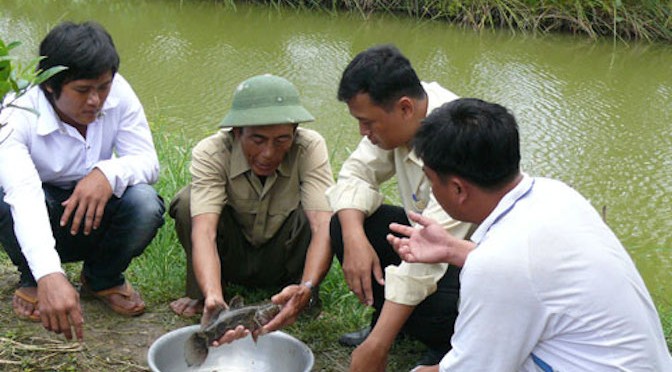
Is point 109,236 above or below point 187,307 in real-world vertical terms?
above

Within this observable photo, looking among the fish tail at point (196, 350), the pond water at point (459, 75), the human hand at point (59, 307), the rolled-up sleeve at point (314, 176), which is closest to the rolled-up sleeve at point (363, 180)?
the rolled-up sleeve at point (314, 176)

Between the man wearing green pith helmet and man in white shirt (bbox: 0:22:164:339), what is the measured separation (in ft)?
0.65

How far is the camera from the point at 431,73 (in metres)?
7.84

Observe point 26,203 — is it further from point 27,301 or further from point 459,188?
point 459,188

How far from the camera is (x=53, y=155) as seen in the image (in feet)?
10.9

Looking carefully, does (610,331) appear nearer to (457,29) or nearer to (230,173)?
(230,173)

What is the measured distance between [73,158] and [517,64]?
5.46m

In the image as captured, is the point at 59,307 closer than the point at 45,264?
Yes

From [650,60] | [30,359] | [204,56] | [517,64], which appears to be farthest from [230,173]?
[650,60]

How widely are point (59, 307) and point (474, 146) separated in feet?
4.43

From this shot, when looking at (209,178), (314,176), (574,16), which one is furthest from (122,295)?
(574,16)

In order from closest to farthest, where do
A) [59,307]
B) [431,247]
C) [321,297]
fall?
[431,247]
[59,307]
[321,297]

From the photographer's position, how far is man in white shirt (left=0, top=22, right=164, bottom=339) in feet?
10.3

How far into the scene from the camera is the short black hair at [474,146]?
2.17 metres
